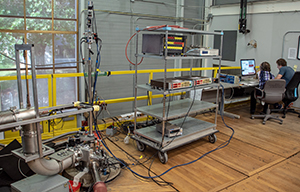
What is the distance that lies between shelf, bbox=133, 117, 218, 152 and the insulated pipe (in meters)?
1.22

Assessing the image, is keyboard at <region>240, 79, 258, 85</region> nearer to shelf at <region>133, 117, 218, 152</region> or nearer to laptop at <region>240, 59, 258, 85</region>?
laptop at <region>240, 59, 258, 85</region>

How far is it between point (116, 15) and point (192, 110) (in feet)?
12.8

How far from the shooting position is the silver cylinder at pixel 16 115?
224cm

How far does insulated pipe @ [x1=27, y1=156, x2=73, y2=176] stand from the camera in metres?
2.46

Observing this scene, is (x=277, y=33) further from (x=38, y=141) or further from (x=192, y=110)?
(x=38, y=141)

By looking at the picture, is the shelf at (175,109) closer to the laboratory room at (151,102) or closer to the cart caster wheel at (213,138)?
the laboratory room at (151,102)

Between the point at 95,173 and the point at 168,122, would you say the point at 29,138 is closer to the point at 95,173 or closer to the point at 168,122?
the point at 95,173

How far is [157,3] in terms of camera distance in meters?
7.59

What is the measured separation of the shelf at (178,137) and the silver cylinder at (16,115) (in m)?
1.72

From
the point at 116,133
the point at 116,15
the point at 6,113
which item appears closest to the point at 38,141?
the point at 6,113

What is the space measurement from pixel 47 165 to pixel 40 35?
14.3ft

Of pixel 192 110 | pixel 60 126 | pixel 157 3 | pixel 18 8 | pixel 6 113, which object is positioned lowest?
pixel 60 126

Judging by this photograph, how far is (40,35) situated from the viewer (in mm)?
6094

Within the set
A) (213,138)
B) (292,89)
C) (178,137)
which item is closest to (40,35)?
(178,137)
